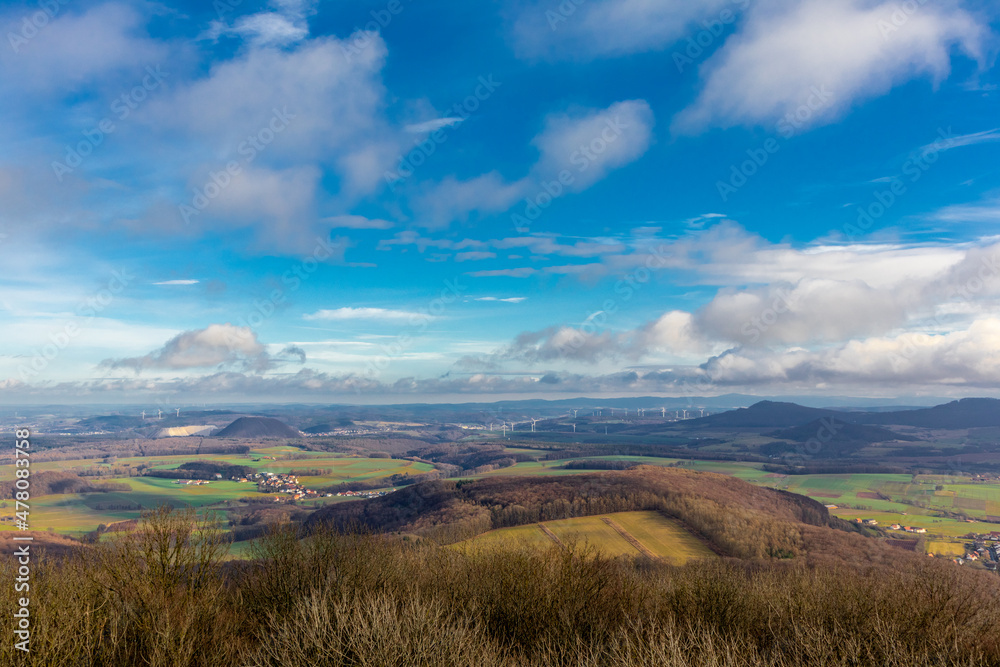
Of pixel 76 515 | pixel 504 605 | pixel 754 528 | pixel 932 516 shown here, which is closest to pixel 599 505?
pixel 754 528

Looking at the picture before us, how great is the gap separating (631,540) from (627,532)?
5.35 m

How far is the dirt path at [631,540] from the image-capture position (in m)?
95.2

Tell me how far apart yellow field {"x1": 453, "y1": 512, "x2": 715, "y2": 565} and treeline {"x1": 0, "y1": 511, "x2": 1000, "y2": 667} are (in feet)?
199

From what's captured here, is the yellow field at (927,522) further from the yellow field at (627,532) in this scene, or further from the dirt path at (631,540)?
the dirt path at (631,540)

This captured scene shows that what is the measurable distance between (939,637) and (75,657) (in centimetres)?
3736

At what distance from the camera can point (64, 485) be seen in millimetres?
172125

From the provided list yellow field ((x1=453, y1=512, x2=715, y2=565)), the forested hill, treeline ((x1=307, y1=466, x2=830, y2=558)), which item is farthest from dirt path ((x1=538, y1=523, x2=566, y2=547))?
the forested hill

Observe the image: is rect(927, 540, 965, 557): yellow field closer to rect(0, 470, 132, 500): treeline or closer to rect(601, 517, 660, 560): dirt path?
rect(601, 517, 660, 560): dirt path

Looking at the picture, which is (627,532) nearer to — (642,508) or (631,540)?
(631,540)

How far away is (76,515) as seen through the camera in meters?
137

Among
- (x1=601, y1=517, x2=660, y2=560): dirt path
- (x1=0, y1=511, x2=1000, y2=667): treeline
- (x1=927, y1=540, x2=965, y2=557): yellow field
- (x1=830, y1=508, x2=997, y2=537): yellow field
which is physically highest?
(x1=0, y1=511, x2=1000, y2=667): treeline

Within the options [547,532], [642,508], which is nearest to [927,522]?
[642,508]

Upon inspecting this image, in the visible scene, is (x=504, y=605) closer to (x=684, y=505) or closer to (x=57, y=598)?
(x=57, y=598)

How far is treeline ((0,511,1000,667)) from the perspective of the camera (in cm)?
2027
